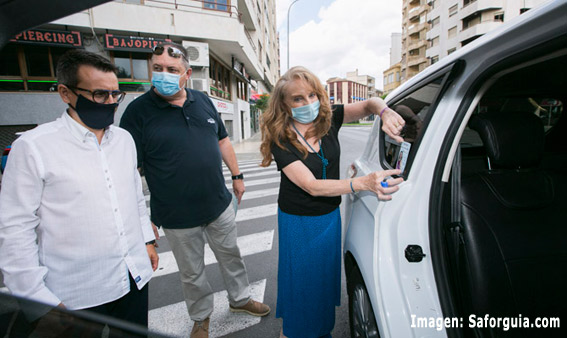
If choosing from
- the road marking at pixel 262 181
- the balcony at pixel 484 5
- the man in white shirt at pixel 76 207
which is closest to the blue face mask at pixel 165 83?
the man in white shirt at pixel 76 207

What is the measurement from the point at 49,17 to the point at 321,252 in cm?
325

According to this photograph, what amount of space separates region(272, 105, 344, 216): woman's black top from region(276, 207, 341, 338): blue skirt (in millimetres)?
53

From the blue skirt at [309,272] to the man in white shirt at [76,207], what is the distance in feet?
2.90

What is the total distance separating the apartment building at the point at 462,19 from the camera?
29969mm

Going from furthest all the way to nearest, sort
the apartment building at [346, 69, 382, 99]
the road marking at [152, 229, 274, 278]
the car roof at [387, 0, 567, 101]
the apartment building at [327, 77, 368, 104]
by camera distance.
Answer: the apartment building at [346, 69, 382, 99] → the apartment building at [327, 77, 368, 104] → the road marking at [152, 229, 274, 278] → the car roof at [387, 0, 567, 101]

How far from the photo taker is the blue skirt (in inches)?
70.0

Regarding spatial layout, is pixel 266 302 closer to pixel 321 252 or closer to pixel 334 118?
pixel 321 252

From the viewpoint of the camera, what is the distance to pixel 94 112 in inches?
53.7

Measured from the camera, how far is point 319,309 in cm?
179

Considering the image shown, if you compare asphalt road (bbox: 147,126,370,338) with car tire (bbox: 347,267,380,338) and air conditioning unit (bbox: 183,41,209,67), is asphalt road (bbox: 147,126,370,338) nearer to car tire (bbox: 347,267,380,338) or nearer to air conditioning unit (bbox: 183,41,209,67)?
car tire (bbox: 347,267,380,338)

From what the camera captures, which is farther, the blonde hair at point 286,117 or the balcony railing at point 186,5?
the balcony railing at point 186,5

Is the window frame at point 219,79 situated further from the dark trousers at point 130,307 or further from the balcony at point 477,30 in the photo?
the balcony at point 477,30

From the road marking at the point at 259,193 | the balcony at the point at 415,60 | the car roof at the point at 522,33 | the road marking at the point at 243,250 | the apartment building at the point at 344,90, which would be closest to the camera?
the car roof at the point at 522,33

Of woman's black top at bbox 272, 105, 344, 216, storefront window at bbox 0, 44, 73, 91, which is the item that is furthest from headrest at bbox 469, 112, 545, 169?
storefront window at bbox 0, 44, 73, 91
